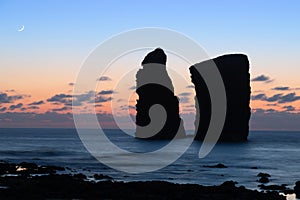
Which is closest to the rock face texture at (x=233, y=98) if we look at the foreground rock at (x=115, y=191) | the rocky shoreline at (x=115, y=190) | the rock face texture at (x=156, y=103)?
the rock face texture at (x=156, y=103)

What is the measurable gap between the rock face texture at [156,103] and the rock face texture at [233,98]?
18346 mm

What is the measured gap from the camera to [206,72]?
17075 centimetres

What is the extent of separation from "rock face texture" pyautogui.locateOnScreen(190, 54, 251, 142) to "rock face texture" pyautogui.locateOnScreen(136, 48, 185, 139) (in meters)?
18.3

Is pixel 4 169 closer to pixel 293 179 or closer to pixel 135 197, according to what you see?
pixel 135 197

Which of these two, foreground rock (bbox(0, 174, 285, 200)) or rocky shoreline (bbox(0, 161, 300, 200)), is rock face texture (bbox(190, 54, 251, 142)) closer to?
rocky shoreline (bbox(0, 161, 300, 200))

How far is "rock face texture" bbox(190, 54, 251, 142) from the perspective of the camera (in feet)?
536

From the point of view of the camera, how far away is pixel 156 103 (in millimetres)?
185500

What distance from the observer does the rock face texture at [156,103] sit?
186 m

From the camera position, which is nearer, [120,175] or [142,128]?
[120,175]

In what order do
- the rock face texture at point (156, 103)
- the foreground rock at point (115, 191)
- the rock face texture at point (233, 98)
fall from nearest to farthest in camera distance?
1. the foreground rock at point (115, 191)
2. the rock face texture at point (233, 98)
3. the rock face texture at point (156, 103)

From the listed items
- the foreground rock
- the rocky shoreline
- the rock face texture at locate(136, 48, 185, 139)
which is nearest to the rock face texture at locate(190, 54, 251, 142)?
the rock face texture at locate(136, 48, 185, 139)

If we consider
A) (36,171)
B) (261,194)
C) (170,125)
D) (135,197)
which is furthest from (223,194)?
(170,125)

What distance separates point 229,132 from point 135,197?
127m

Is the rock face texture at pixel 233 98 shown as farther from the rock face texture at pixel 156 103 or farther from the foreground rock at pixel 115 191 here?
the foreground rock at pixel 115 191
